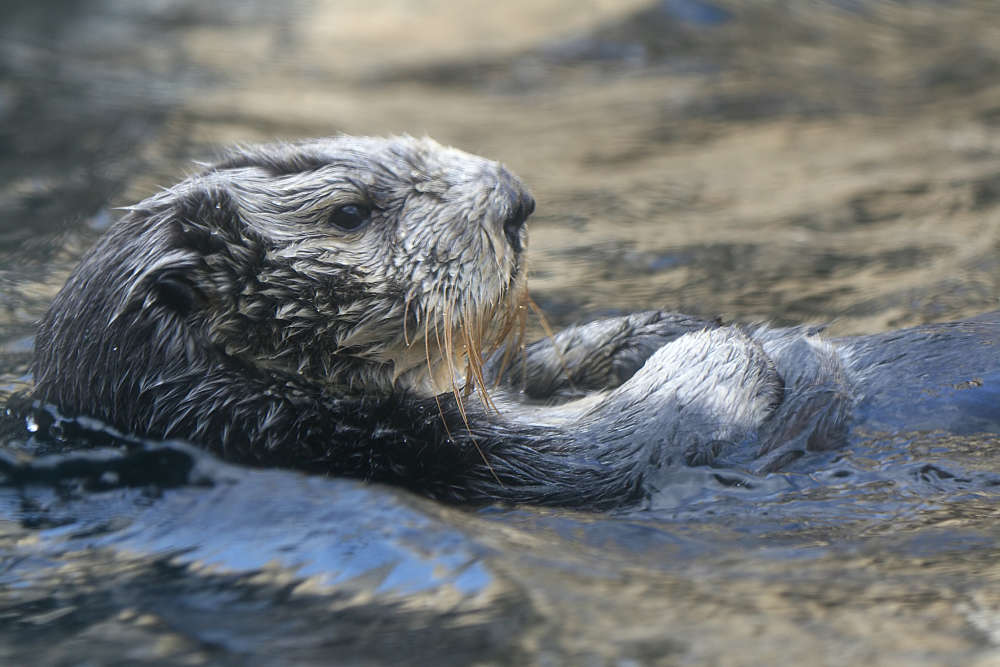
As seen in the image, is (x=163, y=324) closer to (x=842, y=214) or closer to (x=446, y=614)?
(x=446, y=614)

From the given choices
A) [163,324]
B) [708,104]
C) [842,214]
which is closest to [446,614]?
[163,324]

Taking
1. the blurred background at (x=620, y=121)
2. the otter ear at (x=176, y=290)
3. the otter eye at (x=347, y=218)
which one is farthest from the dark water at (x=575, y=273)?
the otter eye at (x=347, y=218)

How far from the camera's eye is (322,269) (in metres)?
3.13

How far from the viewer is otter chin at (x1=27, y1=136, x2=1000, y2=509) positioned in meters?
3.00

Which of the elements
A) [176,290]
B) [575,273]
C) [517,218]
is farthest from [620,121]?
[176,290]

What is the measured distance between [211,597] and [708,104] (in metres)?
6.38

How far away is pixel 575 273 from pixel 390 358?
7.36ft

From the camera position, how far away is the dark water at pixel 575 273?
2.26 metres

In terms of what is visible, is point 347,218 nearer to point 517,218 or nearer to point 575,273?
point 517,218

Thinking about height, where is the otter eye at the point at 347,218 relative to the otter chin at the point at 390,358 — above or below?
above

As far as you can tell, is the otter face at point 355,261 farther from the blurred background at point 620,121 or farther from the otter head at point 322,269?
the blurred background at point 620,121

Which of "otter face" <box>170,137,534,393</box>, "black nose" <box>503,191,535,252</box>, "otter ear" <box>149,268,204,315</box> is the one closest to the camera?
"otter ear" <box>149,268,204,315</box>

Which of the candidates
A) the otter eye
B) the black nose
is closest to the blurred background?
the black nose

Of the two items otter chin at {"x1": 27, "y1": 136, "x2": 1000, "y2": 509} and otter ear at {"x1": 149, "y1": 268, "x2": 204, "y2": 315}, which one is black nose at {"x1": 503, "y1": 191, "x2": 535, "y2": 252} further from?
otter ear at {"x1": 149, "y1": 268, "x2": 204, "y2": 315}
